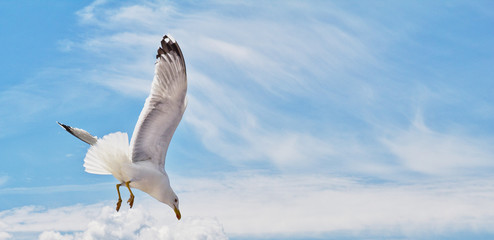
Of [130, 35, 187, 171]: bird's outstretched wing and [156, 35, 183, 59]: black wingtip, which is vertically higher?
[156, 35, 183, 59]: black wingtip

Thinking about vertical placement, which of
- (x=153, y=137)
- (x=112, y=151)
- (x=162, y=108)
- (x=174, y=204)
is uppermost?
(x=162, y=108)

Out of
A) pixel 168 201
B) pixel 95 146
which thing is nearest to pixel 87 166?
pixel 95 146

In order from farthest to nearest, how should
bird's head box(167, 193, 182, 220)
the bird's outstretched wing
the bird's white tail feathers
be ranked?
bird's head box(167, 193, 182, 220) < the bird's outstretched wing < the bird's white tail feathers

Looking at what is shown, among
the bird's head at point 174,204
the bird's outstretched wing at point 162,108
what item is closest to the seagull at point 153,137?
the bird's outstretched wing at point 162,108

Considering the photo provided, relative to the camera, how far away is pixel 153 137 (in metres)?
12.5

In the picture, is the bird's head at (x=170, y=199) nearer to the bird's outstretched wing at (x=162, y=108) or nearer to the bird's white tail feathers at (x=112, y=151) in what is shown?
the bird's outstretched wing at (x=162, y=108)

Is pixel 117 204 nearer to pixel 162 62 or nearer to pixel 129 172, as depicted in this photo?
pixel 129 172

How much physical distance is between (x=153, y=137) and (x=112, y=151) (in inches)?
29.6

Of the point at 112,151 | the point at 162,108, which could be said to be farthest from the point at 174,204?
the point at 162,108

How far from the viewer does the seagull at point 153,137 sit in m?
12.3

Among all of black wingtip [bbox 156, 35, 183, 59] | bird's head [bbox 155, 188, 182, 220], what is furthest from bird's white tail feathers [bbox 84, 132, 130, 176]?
black wingtip [bbox 156, 35, 183, 59]

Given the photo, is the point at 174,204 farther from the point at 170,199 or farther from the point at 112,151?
the point at 112,151

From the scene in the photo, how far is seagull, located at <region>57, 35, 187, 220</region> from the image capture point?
12344 mm

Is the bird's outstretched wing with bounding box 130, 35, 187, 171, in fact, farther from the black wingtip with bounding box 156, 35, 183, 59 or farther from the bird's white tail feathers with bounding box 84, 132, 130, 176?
the bird's white tail feathers with bounding box 84, 132, 130, 176
